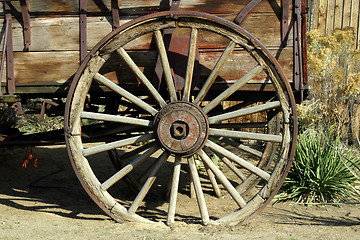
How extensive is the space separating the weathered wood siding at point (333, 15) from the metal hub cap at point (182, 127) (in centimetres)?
443

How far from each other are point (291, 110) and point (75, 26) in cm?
193

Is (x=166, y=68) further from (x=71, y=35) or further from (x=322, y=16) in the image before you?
(x=322, y=16)

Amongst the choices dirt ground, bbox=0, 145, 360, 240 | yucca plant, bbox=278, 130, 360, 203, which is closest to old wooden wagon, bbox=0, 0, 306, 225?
dirt ground, bbox=0, 145, 360, 240

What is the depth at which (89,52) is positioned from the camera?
339 centimetres

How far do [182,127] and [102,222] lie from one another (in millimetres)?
1134

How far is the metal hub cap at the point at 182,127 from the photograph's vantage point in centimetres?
335

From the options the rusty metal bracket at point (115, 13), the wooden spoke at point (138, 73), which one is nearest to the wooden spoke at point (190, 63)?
the wooden spoke at point (138, 73)

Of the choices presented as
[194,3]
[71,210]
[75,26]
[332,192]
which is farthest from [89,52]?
[332,192]

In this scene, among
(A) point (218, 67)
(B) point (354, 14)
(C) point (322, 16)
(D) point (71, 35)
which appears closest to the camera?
(A) point (218, 67)

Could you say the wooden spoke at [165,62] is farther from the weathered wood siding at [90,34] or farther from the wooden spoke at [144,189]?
the wooden spoke at [144,189]

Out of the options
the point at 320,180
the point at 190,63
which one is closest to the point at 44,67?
the point at 190,63

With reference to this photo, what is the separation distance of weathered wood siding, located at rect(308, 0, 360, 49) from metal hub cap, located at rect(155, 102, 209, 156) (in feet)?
14.5

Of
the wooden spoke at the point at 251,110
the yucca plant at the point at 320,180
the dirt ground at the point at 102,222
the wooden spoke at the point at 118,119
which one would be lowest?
the dirt ground at the point at 102,222

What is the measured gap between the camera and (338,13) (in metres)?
6.95
